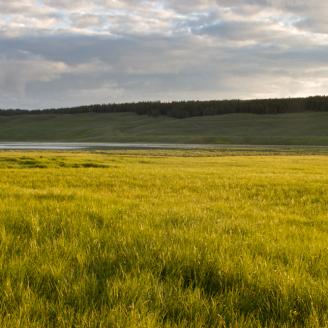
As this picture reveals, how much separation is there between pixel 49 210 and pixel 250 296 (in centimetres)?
505

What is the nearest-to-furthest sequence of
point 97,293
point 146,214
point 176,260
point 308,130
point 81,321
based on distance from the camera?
point 81,321, point 97,293, point 176,260, point 146,214, point 308,130

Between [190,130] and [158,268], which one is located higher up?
[190,130]

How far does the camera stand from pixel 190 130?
6319 inches

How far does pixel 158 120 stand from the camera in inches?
7505

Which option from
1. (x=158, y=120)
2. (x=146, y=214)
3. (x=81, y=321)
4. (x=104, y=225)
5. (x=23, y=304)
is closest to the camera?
(x=81, y=321)

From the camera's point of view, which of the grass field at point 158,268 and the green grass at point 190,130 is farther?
the green grass at point 190,130

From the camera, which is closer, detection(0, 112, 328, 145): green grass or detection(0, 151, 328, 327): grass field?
detection(0, 151, 328, 327): grass field

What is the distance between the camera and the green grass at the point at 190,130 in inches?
5123

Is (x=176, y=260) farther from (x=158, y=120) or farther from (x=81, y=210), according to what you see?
(x=158, y=120)

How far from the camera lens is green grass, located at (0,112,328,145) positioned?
13012 centimetres

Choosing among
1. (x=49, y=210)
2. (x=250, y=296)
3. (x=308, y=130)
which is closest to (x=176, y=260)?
(x=250, y=296)

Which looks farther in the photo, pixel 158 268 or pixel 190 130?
pixel 190 130

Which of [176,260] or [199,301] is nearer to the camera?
[199,301]

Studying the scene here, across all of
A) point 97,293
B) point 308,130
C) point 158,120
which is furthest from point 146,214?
point 158,120
